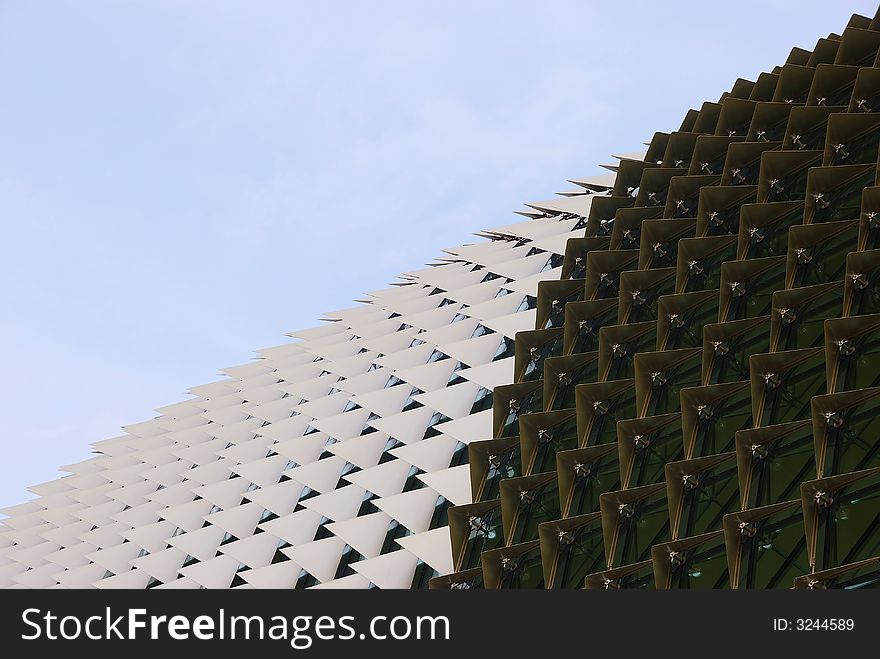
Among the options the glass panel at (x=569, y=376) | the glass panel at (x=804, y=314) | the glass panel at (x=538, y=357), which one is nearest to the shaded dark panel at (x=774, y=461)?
the glass panel at (x=804, y=314)

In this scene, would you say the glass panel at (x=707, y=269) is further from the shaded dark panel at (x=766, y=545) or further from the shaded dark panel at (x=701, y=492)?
the shaded dark panel at (x=766, y=545)

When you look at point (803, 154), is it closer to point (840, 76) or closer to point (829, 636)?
point (840, 76)

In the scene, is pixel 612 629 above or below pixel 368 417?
below

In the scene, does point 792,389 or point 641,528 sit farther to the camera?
point 641,528

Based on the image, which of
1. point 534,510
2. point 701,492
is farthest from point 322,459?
point 701,492

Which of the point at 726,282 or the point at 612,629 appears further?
the point at 726,282

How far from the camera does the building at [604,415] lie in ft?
55.5

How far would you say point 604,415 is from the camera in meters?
22.3

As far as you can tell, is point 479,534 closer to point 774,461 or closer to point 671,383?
point 671,383

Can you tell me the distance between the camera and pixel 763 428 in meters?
17.0

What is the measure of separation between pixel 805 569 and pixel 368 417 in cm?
2182

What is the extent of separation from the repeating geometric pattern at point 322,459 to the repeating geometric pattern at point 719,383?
3353 millimetres

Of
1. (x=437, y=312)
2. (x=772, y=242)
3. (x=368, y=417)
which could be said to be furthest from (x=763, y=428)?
(x=437, y=312)

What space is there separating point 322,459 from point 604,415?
14.8 m
